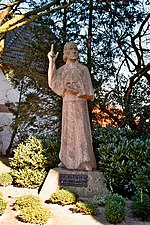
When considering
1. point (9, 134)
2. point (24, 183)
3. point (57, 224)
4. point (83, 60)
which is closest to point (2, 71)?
point (9, 134)

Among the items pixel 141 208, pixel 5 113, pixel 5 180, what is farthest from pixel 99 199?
pixel 5 113

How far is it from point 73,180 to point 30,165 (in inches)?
56.6

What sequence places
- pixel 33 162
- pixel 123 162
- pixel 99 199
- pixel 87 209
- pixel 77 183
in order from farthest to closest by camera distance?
1. pixel 33 162
2. pixel 123 162
3. pixel 77 183
4. pixel 99 199
5. pixel 87 209

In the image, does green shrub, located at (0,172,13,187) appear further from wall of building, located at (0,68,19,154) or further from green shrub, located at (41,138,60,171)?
wall of building, located at (0,68,19,154)

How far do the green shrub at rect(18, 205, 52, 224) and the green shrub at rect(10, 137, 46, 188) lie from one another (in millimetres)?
2251

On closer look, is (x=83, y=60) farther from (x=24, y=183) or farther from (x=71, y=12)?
(x=24, y=183)

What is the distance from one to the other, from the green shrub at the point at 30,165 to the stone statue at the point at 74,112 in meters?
0.77

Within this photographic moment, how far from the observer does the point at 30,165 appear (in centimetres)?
685

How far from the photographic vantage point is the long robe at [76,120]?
603 centimetres

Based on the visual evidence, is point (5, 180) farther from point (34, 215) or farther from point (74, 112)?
point (34, 215)

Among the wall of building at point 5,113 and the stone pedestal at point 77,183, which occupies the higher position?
the wall of building at point 5,113

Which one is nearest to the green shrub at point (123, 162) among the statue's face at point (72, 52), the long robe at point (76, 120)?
the long robe at point (76, 120)

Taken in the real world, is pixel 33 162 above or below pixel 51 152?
below

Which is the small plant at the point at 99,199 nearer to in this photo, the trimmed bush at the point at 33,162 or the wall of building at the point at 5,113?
the trimmed bush at the point at 33,162
